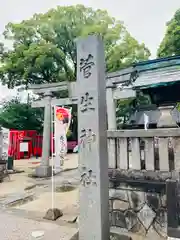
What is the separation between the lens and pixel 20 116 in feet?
65.2

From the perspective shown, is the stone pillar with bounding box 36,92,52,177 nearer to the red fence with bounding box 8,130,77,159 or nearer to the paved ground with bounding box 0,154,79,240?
the paved ground with bounding box 0,154,79,240

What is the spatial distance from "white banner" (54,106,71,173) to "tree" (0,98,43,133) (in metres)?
15.3

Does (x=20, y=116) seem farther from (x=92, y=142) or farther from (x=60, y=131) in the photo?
(x=92, y=142)

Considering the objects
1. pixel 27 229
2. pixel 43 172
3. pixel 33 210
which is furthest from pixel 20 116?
pixel 27 229

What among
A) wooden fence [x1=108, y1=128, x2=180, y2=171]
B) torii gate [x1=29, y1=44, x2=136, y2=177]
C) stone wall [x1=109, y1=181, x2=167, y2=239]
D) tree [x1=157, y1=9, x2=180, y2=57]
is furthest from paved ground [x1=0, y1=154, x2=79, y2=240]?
tree [x1=157, y1=9, x2=180, y2=57]

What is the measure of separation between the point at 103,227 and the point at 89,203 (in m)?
0.36

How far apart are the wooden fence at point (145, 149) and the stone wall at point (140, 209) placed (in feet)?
1.07

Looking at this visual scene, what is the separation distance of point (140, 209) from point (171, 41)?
15136 mm

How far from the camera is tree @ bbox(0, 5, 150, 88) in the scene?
16516 millimetres

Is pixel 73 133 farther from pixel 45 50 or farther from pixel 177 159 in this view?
pixel 177 159

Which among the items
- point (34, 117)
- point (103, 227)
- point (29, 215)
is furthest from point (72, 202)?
Answer: point (34, 117)

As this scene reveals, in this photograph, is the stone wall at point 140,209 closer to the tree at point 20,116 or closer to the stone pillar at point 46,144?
the stone pillar at point 46,144

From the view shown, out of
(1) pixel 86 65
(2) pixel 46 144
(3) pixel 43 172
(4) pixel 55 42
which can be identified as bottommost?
(3) pixel 43 172

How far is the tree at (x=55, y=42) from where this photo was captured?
54.2 ft
